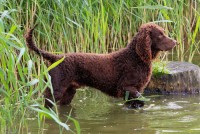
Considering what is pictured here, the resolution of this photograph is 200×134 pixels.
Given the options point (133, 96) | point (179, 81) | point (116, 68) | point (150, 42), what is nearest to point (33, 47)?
point (116, 68)

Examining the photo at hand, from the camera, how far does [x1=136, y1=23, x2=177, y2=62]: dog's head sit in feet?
24.2

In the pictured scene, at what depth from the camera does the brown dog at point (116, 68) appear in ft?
23.6

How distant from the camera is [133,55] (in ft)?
24.6

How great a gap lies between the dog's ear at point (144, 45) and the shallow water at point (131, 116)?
0.70m

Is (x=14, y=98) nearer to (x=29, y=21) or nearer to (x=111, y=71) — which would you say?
(x=111, y=71)

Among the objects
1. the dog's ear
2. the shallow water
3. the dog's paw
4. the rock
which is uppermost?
the dog's ear

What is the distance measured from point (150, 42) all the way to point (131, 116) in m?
1.15

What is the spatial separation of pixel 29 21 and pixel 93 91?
Answer: 157 centimetres

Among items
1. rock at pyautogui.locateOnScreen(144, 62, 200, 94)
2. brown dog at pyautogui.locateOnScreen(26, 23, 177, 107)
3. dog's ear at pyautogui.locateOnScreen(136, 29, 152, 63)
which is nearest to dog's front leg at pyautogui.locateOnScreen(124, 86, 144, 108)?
brown dog at pyautogui.locateOnScreen(26, 23, 177, 107)

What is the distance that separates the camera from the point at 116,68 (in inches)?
294

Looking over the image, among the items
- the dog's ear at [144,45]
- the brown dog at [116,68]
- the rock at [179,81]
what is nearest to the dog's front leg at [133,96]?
the brown dog at [116,68]

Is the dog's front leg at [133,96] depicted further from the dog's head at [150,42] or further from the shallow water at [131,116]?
the dog's head at [150,42]

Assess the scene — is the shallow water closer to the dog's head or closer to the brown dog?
the brown dog

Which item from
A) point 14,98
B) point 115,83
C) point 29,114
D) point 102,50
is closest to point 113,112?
point 115,83
